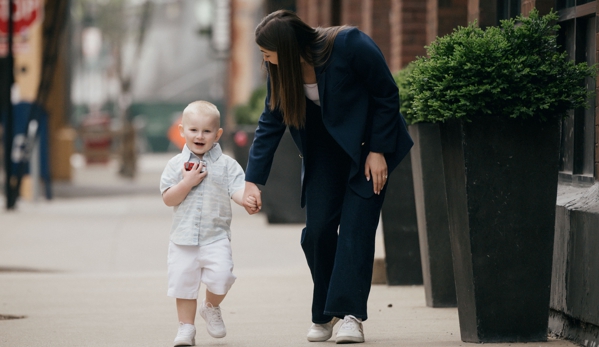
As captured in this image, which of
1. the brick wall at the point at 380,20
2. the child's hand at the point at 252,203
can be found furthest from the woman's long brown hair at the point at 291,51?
the brick wall at the point at 380,20

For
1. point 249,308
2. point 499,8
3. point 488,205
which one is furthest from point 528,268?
point 499,8

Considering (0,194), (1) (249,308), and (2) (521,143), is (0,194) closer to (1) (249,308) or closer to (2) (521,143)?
(1) (249,308)

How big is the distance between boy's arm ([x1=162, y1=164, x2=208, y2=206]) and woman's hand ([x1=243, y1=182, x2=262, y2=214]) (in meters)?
0.22

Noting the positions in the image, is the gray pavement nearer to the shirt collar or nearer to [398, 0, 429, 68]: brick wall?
the shirt collar

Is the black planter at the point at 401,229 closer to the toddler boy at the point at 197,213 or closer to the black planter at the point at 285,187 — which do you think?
the toddler boy at the point at 197,213

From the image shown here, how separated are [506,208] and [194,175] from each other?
148cm

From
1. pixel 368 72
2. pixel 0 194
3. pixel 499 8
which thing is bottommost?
pixel 0 194

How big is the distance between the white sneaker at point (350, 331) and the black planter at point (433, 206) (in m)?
1.16

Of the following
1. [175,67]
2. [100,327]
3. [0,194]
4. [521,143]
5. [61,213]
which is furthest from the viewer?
[175,67]

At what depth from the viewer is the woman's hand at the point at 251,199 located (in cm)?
481

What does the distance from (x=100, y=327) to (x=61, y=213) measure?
922 centimetres

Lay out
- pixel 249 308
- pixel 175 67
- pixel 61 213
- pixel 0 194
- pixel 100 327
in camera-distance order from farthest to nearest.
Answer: pixel 175 67 → pixel 0 194 → pixel 61 213 → pixel 249 308 → pixel 100 327

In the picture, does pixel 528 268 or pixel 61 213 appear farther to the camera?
pixel 61 213

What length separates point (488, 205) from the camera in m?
4.56
